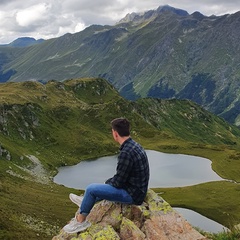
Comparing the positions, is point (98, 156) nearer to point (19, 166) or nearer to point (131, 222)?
point (19, 166)

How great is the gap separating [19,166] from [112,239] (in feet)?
416

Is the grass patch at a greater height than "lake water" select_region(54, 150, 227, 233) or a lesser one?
lesser

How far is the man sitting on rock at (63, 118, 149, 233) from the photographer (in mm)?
16672

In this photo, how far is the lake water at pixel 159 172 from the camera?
452 feet

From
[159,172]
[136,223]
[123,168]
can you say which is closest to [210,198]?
[159,172]

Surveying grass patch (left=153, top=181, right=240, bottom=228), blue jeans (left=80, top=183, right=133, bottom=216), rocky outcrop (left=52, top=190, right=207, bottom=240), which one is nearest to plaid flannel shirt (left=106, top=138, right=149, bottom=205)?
blue jeans (left=80, top=183, right=133, bottom=216)

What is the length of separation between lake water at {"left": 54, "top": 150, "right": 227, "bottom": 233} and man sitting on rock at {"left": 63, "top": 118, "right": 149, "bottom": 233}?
11361 centimetres

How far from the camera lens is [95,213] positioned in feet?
57.1

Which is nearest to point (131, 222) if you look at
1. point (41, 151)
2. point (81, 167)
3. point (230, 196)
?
point (230, 196)

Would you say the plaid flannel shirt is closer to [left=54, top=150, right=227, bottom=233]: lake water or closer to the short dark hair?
the short dark hair

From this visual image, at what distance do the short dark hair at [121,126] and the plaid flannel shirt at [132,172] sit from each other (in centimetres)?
43

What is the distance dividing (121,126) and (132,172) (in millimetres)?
2272

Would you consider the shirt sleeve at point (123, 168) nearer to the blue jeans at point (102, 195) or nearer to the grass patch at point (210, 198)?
the blue jeans at point (102, 195)

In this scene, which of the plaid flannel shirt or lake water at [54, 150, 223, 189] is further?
lake water at [54, 150, 223, 189]
